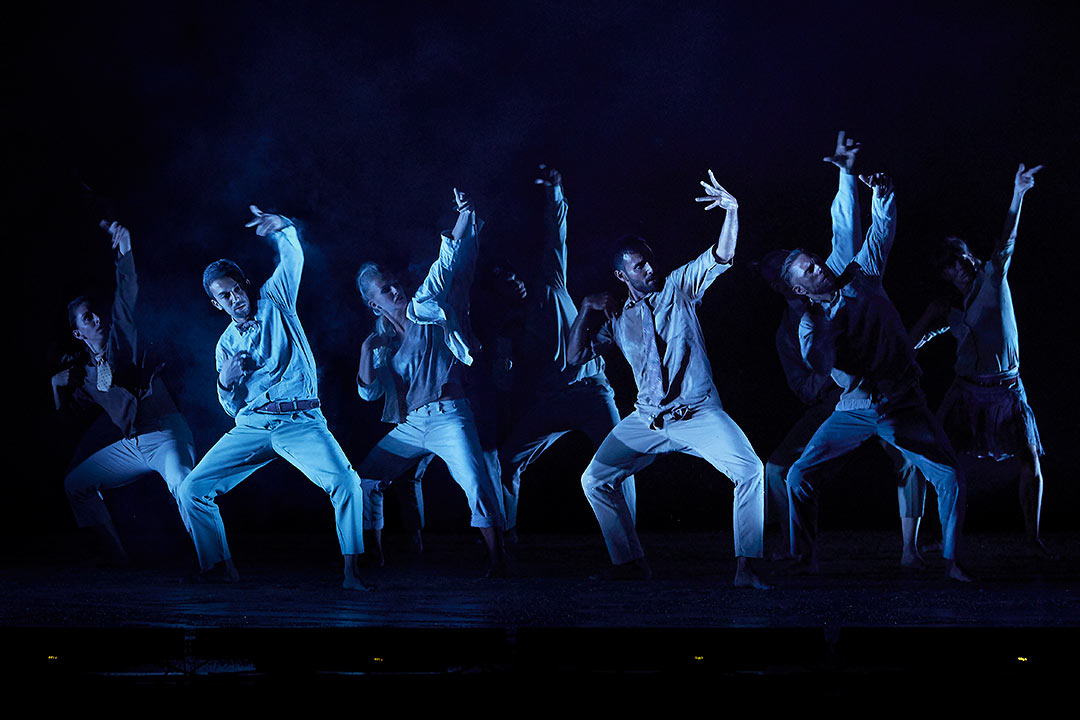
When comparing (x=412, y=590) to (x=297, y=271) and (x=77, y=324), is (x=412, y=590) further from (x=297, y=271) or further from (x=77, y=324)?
(x=77, y=324)

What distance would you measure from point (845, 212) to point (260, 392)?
2.78 metres

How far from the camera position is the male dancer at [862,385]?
4.92 metres

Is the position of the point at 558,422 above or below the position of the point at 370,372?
below

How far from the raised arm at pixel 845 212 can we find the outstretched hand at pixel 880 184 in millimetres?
78

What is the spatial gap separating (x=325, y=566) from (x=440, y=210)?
7.13 ft

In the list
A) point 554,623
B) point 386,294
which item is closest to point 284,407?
point 386,294

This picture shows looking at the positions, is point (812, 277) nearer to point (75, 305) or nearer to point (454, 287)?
point (454, 287)

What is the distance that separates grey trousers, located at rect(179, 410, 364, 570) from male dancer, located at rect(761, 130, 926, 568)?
207 centimetres

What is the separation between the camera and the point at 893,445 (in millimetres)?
5008

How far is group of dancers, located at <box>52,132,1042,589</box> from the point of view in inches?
195

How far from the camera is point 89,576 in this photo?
560 centimetres

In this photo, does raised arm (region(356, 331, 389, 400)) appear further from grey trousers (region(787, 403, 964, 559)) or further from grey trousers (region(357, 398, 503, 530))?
grey trousers (region(787, 403, 964, 559))

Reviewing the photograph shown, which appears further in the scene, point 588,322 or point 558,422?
point 558,422

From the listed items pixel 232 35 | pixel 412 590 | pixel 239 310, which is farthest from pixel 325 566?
pixel 232 35
